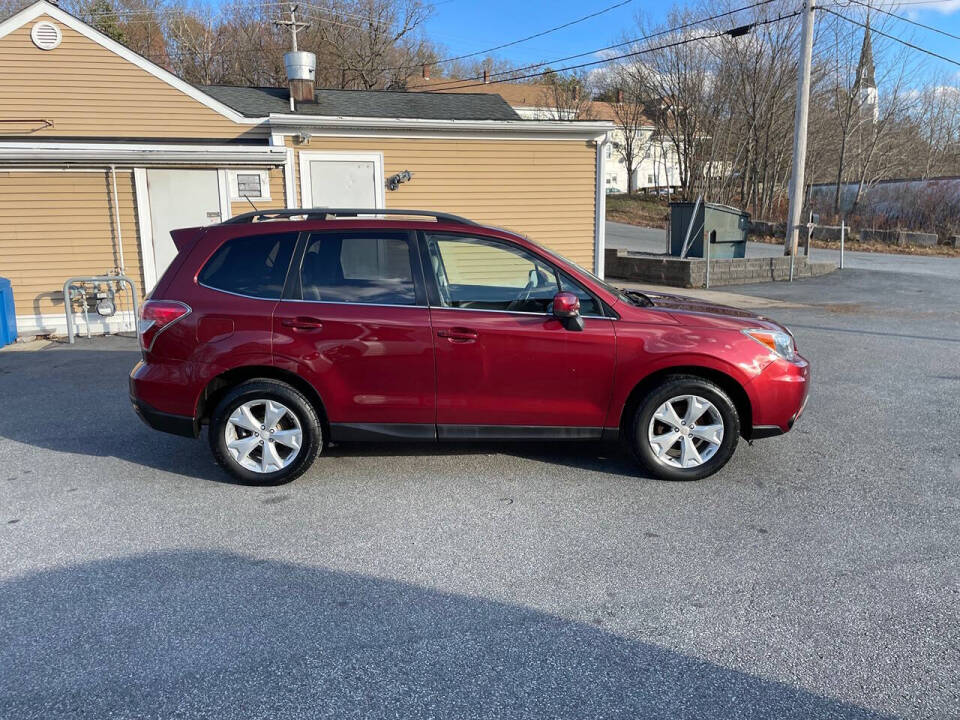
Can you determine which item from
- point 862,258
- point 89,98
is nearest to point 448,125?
point 89,98

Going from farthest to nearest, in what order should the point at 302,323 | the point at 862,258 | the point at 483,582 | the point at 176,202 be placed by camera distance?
the point at 862,258 < the point at 176,202 < the point at 302,323 < the point at 483,582

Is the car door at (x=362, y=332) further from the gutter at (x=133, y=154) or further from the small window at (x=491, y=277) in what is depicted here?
the gutter at (x=133, y=154)

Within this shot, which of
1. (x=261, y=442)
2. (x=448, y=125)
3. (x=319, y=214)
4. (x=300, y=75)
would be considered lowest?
(x=261, y=442)

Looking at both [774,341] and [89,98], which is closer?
[774,341]

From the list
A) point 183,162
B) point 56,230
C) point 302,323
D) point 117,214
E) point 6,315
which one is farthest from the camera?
point 183,162

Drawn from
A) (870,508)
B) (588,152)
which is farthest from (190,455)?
(588,152)

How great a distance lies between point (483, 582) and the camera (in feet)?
11.0

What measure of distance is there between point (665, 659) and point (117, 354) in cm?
837

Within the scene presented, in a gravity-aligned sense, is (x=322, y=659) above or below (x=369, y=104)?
below

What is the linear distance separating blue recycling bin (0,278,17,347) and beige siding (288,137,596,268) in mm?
4357

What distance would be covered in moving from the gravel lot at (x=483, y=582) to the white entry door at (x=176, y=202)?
6045 mm

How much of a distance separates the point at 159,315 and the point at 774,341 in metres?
3.89

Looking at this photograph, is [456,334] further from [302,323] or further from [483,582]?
[483,582]

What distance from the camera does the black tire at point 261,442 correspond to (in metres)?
4.48
